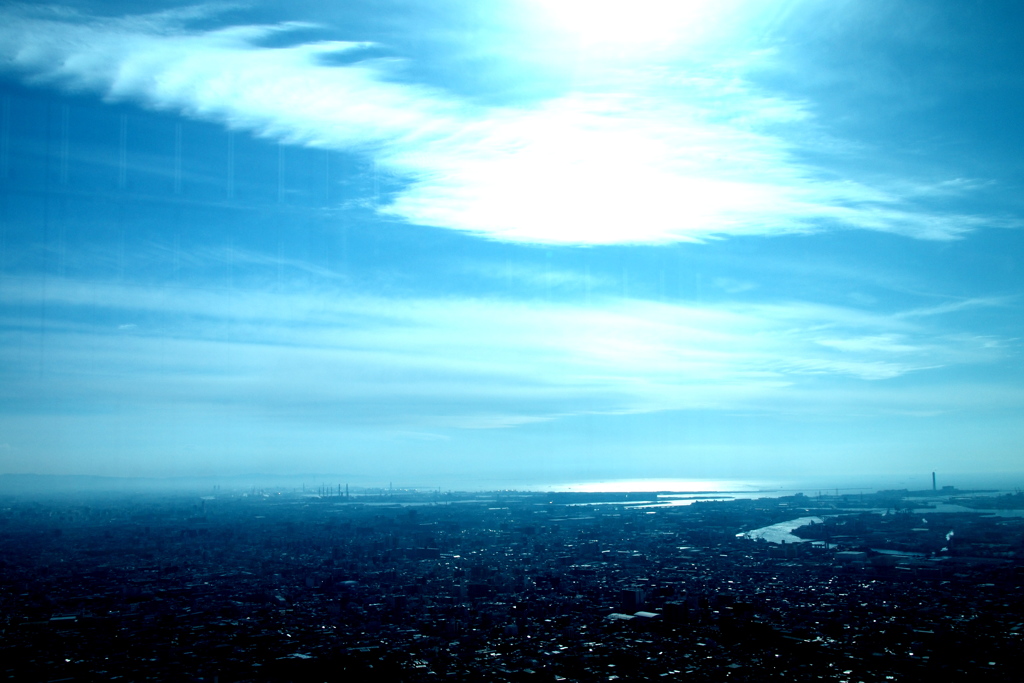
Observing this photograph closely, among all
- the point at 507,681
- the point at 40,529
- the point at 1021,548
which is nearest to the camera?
the point at 507,681

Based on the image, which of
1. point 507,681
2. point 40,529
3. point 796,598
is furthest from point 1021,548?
point 40,529

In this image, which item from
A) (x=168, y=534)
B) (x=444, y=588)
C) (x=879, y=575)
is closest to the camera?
(x=444, y=588)

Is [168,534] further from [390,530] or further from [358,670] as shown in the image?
[358,670]

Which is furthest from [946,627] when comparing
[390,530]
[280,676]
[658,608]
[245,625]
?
[390,530]

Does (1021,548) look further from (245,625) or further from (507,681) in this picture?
(245,625)

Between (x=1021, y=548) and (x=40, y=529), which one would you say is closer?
(x=1021, y=548)

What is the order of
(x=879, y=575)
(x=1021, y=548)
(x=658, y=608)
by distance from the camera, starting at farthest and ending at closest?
1. (x=1021, y=548)
2. (x=879, y=575)
3. (x=658, y=608)
